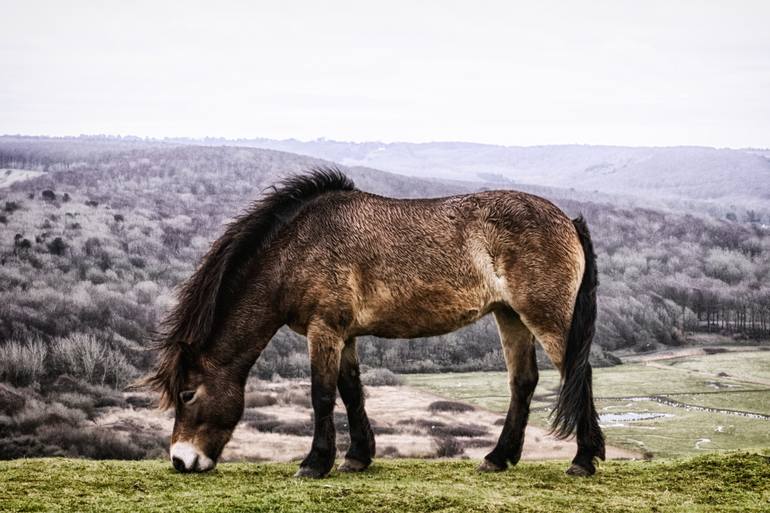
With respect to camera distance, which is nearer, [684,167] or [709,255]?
[709,255]

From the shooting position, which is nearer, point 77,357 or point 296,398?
point 77,357

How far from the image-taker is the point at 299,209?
6.62 metres

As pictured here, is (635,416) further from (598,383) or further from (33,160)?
(33,160)

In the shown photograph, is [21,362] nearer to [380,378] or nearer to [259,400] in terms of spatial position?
[259,400]

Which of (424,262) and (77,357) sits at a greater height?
(424,262)

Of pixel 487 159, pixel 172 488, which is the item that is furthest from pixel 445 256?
pixel 487 159

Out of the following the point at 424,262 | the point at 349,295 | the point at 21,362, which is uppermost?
the point at 424,262

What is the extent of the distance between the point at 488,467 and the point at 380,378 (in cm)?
1066

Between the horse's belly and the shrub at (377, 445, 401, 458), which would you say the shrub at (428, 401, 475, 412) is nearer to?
the shrub at (377, 445, 401, 458)

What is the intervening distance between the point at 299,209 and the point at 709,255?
63.8ft

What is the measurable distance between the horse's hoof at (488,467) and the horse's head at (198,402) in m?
2.08

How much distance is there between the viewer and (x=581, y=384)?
6.42m

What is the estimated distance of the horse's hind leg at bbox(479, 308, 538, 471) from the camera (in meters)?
6.79

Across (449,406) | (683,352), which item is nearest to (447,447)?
(449,406)
